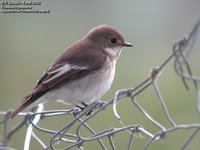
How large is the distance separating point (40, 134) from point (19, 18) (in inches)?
220

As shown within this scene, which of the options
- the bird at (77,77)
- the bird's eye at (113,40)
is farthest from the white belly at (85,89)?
the bird's eye at (113,40)

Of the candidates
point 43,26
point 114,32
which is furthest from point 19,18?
point 114,32

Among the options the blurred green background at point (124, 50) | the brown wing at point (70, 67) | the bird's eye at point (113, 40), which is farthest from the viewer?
the blurred green background at point (124, 50)

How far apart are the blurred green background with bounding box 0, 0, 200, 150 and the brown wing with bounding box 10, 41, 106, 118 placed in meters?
0.72

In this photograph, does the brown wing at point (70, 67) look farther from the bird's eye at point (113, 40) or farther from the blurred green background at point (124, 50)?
the blurred green background at point (124, 50)

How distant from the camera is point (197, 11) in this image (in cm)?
1215

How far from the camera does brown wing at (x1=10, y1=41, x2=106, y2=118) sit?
16.3 ft

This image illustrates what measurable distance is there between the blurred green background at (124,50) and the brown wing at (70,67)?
0.72 meters

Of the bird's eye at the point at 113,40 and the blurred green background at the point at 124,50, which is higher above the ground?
the bird's eye at the point at 113,40

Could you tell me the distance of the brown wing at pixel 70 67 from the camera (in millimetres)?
4977

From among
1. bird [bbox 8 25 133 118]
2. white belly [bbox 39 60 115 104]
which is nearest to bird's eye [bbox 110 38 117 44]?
bird [bbox 8 25 133 118]

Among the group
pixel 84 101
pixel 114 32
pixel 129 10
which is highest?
pixel 114 32

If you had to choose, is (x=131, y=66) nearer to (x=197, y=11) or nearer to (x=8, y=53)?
(x=8, y=53)

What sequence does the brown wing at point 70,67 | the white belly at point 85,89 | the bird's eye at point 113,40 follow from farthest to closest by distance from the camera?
the bird's eye at point 113,40 → the white belly at point 85,89 → the brown wing at point 70,67
